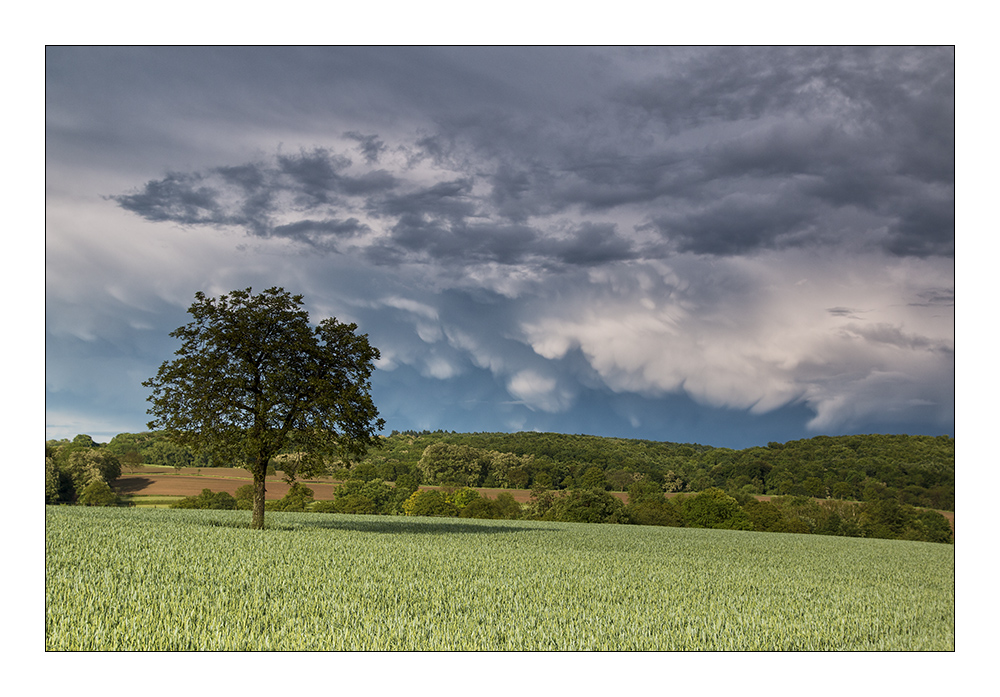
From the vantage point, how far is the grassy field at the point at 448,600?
8.98 m

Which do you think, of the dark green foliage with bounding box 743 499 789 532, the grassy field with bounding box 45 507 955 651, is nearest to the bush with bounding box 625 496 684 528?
the dark green foliage with bounding box 743 499 789 532

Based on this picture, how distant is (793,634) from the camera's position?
9977 mm

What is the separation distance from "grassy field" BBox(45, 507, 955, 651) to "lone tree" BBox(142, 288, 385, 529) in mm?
3340

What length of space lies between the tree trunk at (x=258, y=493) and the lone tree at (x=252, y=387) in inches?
2.6

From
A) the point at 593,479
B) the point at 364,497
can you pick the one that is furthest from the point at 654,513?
the point at 364,497

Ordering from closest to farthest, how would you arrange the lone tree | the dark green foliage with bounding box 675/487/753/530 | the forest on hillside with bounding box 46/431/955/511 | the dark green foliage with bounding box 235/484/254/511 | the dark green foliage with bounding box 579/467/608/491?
the lone tree
the forest on hillside with bounding box 46/431/955/511
the dark green foliage with bounding box 235/484/254/511
the dark green foliage with bounding box 675/487/753/530
the dark green foliage with bounding box 579/467/608/491

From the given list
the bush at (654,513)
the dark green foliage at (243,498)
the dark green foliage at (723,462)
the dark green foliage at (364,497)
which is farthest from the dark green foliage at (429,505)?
the bush at (654,513)

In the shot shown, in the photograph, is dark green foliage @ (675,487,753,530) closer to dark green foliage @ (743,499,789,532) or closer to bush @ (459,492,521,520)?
dark green foliage @ (743,499,789,532)

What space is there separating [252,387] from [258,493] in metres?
4.45

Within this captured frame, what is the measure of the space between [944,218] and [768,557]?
48.4 ft

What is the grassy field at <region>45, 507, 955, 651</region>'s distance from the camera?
8.98 m
